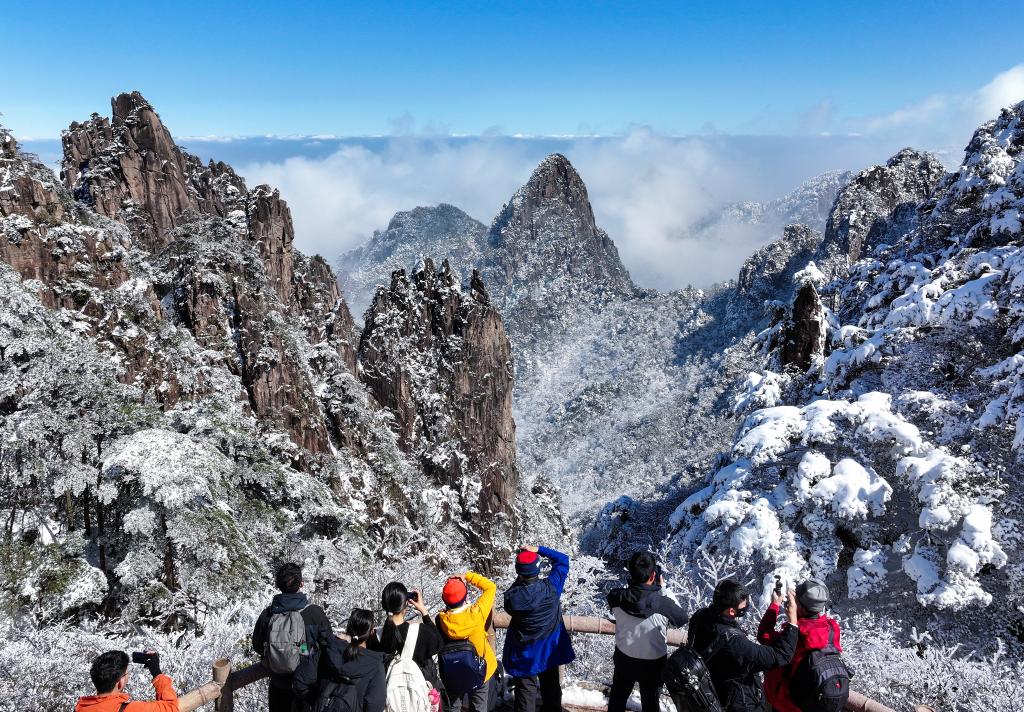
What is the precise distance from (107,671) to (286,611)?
146 centimetres

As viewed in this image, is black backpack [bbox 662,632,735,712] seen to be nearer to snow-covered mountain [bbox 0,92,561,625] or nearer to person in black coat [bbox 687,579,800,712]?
person in black coat [bbox 687,579,800,712]

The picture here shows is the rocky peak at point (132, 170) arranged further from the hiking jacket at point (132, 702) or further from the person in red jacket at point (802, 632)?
the person in red jacket at point (802, 632)

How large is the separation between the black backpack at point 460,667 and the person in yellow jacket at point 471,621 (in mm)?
51

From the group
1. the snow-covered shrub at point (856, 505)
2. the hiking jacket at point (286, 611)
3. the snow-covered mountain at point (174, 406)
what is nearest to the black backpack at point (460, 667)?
the hiking jacket at point (286, 611)

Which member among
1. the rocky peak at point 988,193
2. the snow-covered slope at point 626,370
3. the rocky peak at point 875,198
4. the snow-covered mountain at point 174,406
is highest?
the rocky peak at point 875,198

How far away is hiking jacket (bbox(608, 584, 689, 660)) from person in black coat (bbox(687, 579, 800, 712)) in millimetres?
336

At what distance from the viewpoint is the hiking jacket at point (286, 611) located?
5.31 metres

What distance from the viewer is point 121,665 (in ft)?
14.0

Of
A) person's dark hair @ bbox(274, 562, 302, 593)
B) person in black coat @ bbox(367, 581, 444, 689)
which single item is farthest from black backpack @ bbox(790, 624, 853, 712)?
person's dark hair @ bbox(274, 562, 302, 593)

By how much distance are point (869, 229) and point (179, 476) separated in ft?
372

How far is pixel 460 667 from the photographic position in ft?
16.9

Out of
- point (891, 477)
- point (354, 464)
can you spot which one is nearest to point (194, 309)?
point (354, 464)

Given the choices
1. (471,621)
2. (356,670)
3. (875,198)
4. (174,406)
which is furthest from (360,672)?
(875,198)

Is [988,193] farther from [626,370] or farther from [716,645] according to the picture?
[626,370]
